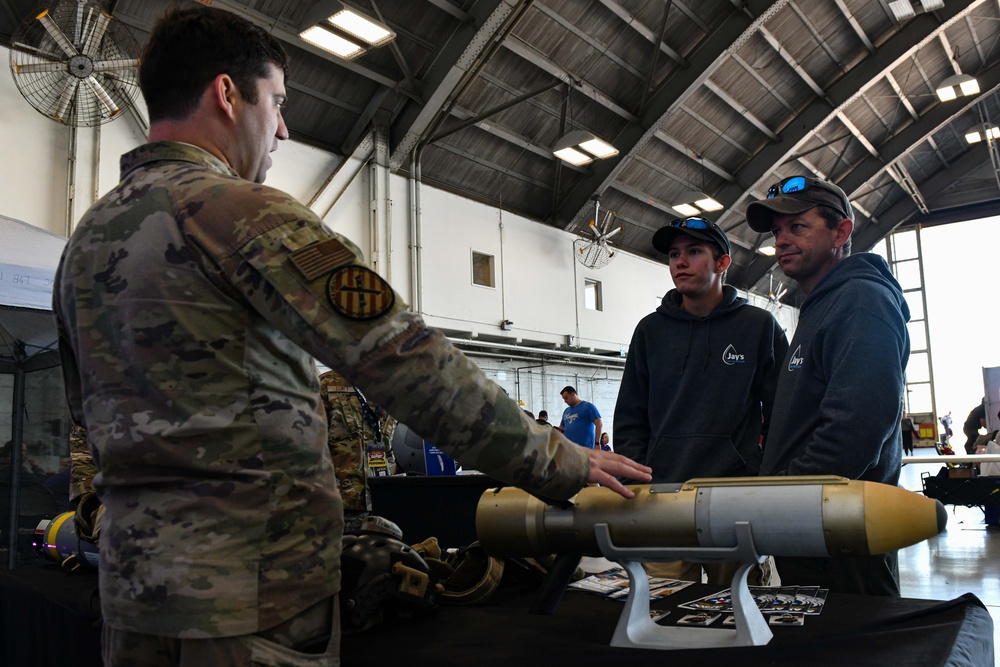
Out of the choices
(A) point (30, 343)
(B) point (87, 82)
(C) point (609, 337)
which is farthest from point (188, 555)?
(C) point (609, 337)

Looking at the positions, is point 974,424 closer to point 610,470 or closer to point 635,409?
point 635,409

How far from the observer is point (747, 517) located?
3.95 feet

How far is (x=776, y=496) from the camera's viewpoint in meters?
1.20

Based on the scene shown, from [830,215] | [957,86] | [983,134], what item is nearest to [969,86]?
[957,86]

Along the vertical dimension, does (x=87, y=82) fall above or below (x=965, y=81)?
below

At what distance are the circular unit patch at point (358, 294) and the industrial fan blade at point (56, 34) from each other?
534cm

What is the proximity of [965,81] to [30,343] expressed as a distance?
43.1ft

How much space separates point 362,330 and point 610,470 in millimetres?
485

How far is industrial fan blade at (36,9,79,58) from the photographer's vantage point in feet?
16.5

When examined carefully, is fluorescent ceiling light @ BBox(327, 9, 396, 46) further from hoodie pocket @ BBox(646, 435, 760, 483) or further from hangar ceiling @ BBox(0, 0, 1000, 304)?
hoodie pocket @ BBox(646, 435, 760, 483)

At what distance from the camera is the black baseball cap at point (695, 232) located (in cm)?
238

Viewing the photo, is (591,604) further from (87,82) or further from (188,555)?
(87,82)

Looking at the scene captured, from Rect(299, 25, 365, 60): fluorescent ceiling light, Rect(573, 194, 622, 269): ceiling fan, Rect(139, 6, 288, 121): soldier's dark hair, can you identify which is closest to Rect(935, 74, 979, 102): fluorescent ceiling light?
Rect(573, 194, 622, 269): ceiling fan

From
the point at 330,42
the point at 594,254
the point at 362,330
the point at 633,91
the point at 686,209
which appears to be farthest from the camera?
the point at 686,209
